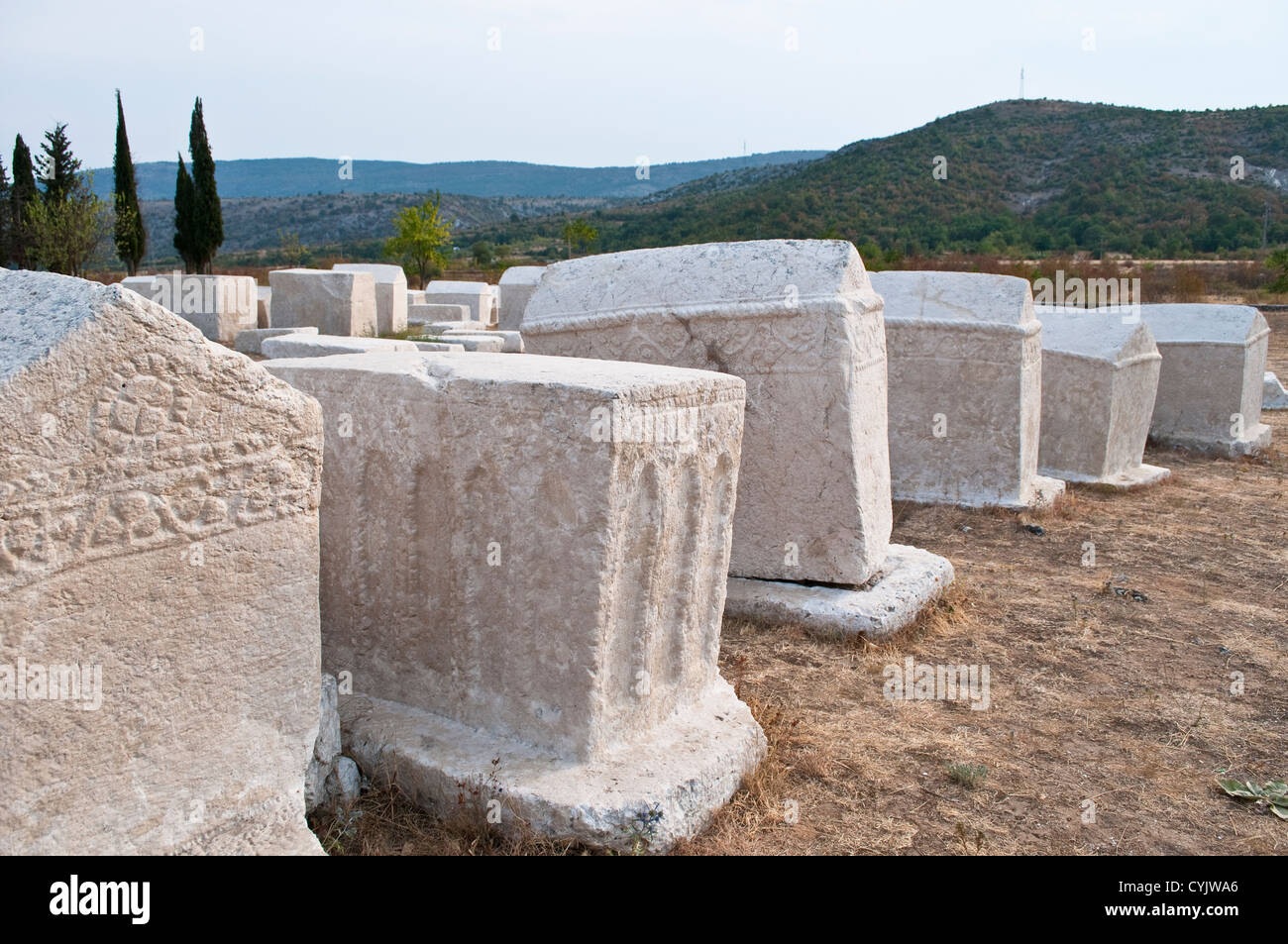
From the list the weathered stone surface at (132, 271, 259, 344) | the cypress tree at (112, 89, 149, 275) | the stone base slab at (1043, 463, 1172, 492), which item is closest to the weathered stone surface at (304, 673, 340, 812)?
the stone base slab at (1043, 463, 1172, 492)

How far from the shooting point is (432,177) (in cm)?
16162

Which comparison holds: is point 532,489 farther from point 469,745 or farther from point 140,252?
point 140,252

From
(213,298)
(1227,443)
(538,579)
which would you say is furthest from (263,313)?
(538,579)

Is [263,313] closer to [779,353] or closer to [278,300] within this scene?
[278,300]

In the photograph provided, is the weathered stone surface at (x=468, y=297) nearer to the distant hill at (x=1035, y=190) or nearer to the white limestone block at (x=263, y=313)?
the white limestone block at (x=263, y=313)

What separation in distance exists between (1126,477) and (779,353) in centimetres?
396

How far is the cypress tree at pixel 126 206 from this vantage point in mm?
22062

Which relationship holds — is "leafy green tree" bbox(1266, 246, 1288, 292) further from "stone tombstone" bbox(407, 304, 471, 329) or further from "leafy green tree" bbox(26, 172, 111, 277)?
"leafy green tree" bbox(26, 172, 111, 277)

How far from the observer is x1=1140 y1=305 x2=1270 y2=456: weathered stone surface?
766cm

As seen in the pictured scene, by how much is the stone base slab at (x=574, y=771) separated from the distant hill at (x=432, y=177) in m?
140

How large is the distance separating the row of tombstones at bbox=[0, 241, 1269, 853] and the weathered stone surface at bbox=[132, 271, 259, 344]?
940cm

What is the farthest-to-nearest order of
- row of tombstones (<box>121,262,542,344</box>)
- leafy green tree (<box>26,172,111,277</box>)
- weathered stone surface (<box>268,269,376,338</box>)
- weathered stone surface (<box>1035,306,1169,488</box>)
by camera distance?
leafy green tree (<box>26,172,111,277</box>) < weathered stone surface (<box>268,269,376,338</box>) < row of tombstones (<box>121,262,542,344</box>) < weathered stone surface (<box>1035,306,1169,488</box>)

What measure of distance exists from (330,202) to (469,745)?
260 feet

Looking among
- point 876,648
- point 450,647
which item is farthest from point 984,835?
point 450,647
